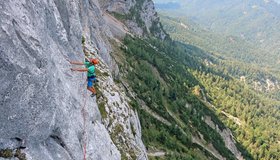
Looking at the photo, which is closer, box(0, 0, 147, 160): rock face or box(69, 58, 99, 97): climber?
box(0, 0, 147, 160): rock face

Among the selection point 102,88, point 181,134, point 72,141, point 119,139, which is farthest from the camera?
point 181,134

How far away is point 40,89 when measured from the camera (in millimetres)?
18859

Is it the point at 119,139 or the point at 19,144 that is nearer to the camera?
the point at 19,144

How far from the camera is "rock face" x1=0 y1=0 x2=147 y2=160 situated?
16.8m

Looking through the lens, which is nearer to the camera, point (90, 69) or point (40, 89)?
point (40, 89)

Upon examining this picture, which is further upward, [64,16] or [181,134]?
[64,16]

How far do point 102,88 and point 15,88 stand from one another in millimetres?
25979

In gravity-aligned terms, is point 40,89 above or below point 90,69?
→ above

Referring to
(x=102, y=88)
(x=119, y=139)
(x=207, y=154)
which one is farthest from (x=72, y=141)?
(x=207, y=154)

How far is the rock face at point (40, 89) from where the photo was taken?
16781 millimetres

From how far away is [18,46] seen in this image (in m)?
17.0

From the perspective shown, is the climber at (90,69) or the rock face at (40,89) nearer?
→ the rock face at (40,89)

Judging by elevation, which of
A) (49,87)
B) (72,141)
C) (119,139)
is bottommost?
(119,139)

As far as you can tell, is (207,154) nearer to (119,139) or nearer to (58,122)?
(119,139)
